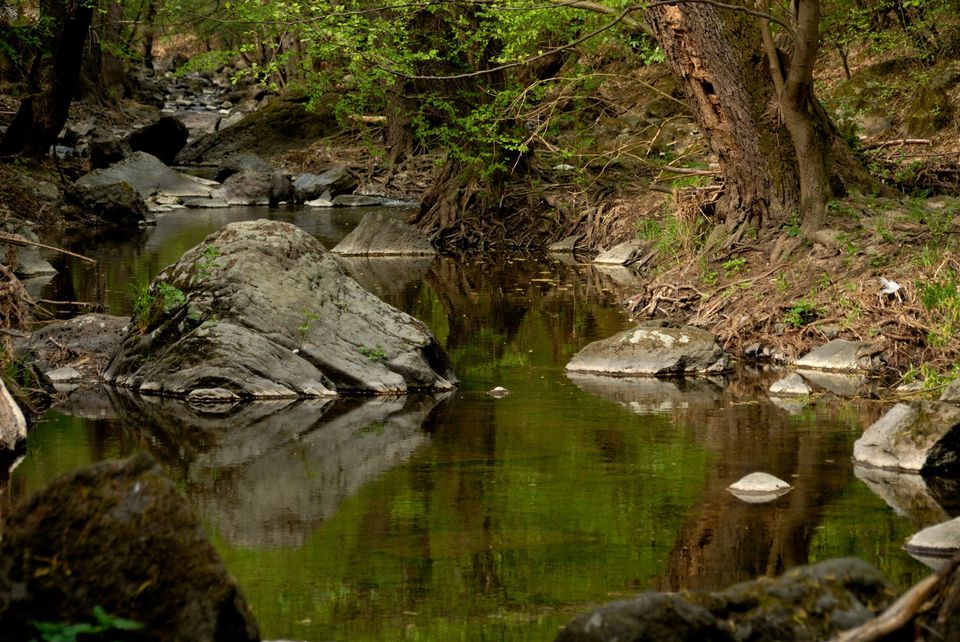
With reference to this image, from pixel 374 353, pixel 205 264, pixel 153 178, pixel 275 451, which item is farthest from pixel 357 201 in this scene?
pixel 275 451

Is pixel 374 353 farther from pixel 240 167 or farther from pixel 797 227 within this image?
pixel 240 167

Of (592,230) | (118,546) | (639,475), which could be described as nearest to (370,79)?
(592,230)

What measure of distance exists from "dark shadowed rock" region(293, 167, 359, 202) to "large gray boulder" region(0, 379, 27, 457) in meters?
21.8

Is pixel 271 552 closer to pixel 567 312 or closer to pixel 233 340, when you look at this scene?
pixel 233 340

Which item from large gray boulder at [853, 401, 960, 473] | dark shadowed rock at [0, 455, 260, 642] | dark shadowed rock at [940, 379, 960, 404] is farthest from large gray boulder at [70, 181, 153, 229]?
dark shadowed rock at [0, 455, 260, 642]

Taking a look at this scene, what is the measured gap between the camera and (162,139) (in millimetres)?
35250

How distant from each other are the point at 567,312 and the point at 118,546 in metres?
11.3

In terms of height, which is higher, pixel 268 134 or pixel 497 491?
pixel 268 134

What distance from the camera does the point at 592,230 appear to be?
22234 millimetres

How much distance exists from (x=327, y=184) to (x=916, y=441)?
2371 cm

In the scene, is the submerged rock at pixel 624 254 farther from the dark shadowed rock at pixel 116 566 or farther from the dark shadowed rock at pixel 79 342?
the dark shadowed rock at pixel 116 566

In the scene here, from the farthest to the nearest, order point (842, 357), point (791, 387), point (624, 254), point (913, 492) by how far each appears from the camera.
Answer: point (624, 254), point (842, 357), point (791, 387), point (913, 492)

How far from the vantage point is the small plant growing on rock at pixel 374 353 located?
11.1 meters

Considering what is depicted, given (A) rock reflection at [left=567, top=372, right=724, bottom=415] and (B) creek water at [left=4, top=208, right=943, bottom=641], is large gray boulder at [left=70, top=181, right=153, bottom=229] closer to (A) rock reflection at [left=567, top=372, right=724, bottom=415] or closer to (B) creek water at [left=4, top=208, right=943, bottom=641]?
(B) creek water at [left=4, top=208, right=943, bottom=641]
